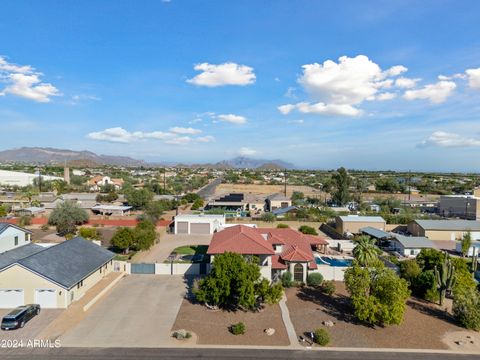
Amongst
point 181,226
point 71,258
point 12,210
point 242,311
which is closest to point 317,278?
point 242,311

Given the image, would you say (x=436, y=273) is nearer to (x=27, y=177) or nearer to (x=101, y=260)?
(x=101, y=260)

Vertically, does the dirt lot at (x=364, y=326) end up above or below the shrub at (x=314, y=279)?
below

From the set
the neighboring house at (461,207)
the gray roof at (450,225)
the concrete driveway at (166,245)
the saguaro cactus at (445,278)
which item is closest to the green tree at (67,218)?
the concrete driveway at (166,245)

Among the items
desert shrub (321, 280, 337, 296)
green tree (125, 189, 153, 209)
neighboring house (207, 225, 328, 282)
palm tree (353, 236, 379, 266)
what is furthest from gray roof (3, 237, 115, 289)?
green tree (125, 189, 153, 209)

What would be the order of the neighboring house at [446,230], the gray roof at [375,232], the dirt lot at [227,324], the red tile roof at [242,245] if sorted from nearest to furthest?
the dirt lot at [227,324], the red tile roof at [242,245], the gray roof at [375,232], the neighboring house at [446,230]

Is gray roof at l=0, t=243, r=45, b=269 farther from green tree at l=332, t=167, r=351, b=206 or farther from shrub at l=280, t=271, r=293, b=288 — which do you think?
green tree at l=332, t=167, r=351, b=206

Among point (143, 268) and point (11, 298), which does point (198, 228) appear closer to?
point (143, 268)

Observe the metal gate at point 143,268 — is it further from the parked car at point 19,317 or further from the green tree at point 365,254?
the green tree at point 365,254
